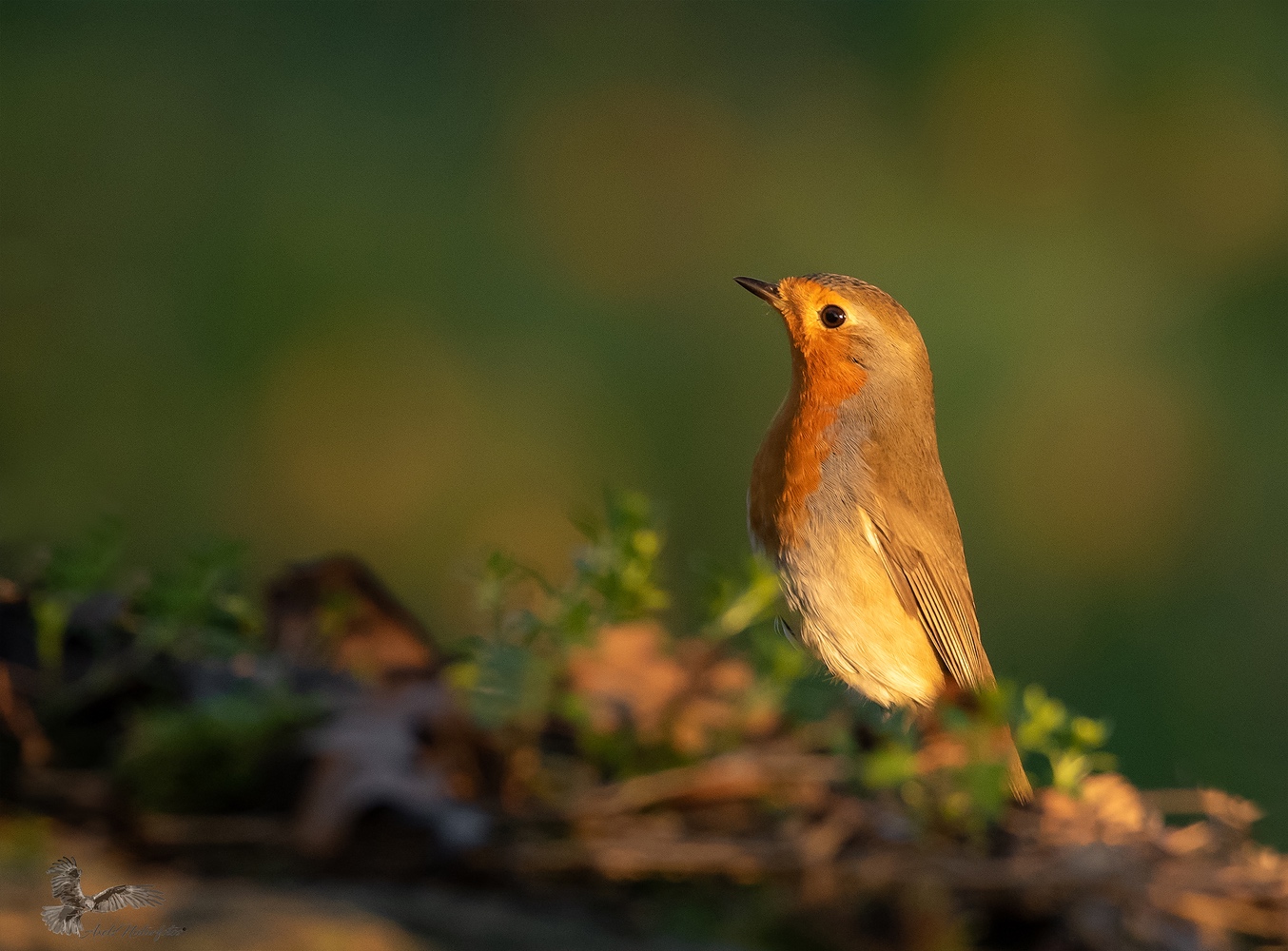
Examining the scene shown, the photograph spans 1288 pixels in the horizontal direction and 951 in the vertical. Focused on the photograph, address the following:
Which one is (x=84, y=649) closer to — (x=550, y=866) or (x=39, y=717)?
(x=39, y=717)

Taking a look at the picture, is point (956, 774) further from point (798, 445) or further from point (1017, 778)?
point (798, 445)

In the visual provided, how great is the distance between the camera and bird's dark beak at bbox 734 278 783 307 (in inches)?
125

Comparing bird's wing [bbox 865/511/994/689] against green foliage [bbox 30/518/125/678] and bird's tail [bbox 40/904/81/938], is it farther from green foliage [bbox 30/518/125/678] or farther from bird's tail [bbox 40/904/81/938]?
bird's tail [bbox 40/904/81/938]

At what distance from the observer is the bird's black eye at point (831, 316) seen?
10.4 feet

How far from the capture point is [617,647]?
1816 mm

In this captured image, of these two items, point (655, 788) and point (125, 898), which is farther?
point (655, 788)

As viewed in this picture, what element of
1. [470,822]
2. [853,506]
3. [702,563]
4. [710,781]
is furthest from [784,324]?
[470,822]

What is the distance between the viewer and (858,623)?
282 cm

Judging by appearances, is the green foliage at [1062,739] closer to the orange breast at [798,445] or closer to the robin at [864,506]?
the robin at [864,506]

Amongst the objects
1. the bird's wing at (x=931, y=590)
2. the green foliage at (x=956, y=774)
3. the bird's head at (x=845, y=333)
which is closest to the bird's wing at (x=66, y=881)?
the green foliage at (x=956, y=774)

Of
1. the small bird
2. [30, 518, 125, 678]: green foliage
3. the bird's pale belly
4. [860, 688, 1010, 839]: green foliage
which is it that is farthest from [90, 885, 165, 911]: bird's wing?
the bird's pale belly

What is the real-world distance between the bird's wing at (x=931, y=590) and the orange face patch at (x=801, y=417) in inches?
8.1

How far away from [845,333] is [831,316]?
0.06m

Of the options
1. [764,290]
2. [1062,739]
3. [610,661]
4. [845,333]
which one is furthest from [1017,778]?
[764,290]
